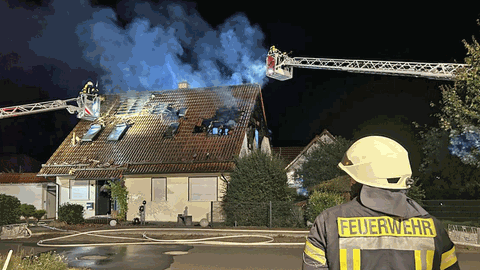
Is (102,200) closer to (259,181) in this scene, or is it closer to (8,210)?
(8,210)

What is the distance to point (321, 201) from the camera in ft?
61.2

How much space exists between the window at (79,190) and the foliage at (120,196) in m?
2.26

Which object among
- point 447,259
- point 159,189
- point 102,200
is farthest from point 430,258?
point 102,200

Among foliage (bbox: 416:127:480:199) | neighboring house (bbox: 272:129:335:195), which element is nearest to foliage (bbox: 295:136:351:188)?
neighboring house (bbox: 272:129:335:195)

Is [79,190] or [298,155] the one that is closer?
[79,190]

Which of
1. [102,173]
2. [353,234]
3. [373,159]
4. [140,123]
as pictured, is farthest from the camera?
[140,123]

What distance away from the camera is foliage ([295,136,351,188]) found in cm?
2920

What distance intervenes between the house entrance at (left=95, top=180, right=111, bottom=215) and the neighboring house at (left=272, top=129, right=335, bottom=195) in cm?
999

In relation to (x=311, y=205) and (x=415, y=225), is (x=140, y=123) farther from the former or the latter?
(x=415, y=225)

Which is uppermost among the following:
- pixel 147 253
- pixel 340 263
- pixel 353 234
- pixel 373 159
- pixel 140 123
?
pixel 140 123

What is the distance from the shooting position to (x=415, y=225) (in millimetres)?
2531

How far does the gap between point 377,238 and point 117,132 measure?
26.2 meters

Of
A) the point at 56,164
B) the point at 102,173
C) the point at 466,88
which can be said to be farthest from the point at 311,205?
the point at 56,164

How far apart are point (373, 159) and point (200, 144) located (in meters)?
22.3
